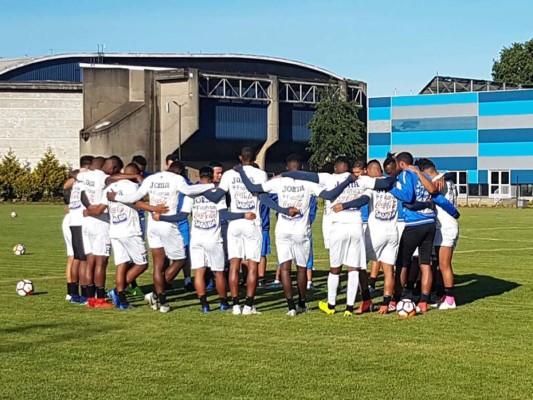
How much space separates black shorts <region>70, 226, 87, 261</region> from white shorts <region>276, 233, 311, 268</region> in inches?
135

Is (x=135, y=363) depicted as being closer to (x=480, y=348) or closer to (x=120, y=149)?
(x=480, y=348)

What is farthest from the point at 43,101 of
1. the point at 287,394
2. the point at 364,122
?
the point at 287,394

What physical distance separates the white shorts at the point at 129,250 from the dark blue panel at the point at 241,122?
67923 mm

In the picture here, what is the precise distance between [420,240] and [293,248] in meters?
1.88

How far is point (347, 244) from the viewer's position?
13.4 meters

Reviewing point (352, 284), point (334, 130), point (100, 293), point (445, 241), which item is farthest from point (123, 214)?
point (334, 130)

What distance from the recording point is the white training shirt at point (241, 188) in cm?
1354

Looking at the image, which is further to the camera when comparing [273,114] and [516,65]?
[516,65]

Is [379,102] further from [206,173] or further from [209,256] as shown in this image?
[209,256]

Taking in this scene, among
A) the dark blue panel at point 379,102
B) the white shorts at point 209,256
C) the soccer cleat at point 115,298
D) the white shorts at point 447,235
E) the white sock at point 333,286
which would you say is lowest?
the soccer cleat at point 115,298

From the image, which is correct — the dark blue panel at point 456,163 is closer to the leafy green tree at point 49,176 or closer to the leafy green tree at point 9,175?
the leafy green tree at point 49,176

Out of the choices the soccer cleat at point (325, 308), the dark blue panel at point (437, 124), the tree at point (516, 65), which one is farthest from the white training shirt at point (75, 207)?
the tree at point (516, 65)

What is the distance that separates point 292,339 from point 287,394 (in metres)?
2.89

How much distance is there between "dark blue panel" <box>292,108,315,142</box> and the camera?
87250mm
